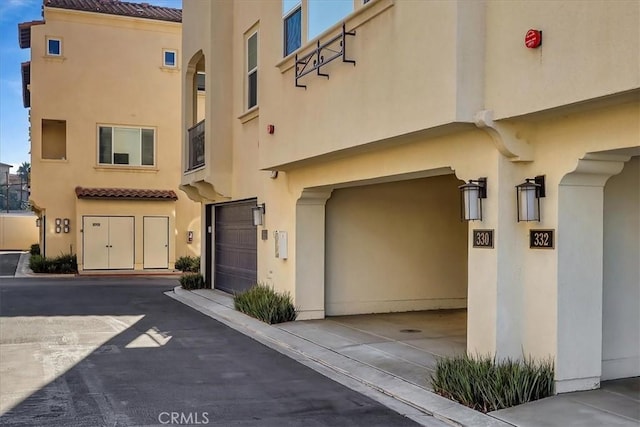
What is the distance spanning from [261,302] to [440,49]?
719 cm

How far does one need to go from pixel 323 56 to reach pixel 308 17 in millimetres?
1258

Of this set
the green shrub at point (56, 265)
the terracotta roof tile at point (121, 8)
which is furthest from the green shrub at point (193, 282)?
the terracotta roof tile at point (121, 8)

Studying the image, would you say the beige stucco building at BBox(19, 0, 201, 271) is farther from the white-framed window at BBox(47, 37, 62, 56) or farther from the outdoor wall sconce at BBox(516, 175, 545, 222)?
the outdoor wall sconce at BBox(516, 175, 545, 222)

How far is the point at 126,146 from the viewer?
27.9 meters

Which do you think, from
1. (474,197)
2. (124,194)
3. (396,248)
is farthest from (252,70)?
(124,194)

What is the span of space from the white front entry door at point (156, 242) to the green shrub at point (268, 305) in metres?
14.6

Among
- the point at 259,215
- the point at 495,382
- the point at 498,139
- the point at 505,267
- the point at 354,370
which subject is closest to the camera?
the point at 495,382

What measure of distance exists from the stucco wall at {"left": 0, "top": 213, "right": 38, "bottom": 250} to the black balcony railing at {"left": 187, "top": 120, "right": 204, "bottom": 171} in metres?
32.5

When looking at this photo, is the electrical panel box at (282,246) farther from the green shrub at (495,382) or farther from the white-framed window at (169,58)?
the white-framed window at (169,58)

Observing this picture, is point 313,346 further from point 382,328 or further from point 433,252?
point 433,252

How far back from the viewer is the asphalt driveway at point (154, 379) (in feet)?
21.9

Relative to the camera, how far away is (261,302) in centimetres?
1292

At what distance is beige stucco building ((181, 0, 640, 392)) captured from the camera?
625 cm

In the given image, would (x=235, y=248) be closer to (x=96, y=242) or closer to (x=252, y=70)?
(x=252, y=70)
